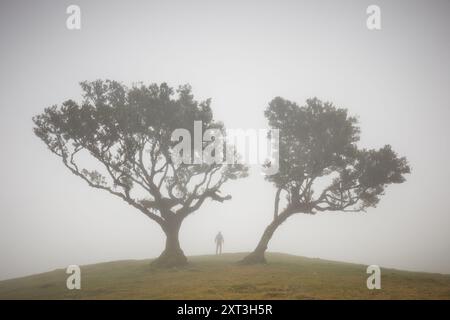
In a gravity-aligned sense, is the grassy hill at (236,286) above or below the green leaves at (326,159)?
below

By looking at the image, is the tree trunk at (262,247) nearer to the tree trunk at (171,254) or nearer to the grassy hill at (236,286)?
the grassy hill at (236,286)

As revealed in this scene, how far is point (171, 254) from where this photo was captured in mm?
37719

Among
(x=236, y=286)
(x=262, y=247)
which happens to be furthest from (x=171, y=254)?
(x=236, y=286)

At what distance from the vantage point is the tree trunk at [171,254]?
36781 millimetres

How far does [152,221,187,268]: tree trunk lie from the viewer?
121ft

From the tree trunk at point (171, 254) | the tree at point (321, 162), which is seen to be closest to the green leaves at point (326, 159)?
the tree at point (321, 162)

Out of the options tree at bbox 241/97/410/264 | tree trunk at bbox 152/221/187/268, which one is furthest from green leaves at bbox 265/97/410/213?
tree trunk at bbox 152/221/187/268

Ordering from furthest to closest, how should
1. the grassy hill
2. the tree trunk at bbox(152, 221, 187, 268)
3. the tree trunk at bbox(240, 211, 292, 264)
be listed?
the tree trunk at bbox(240, 211, 292, 264), the tree trunk at bbox(152, 221, 187, 268), the grassy hill

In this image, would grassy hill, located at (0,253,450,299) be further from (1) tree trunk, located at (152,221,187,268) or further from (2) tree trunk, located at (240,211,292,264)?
(2) tree trunk, located at (240,211,292,264)

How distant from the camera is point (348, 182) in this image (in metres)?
39.9
